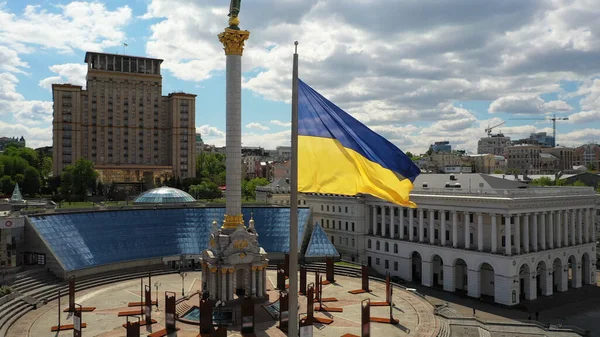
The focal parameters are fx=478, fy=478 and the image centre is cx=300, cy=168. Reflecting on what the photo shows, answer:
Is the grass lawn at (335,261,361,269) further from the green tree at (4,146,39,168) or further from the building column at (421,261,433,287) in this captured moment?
the green tree at (4,146,39,168)

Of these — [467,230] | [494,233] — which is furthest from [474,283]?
[494,233]

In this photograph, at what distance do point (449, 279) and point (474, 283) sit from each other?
3.77 m

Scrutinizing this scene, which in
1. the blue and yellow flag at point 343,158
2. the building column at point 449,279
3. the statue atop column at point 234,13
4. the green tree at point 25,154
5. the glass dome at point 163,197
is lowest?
the building column at point 449,279

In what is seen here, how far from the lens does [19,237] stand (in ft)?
193

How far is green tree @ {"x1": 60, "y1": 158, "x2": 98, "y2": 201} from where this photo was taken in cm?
11362

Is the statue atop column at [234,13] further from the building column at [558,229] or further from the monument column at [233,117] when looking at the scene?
the building column at [558,229]

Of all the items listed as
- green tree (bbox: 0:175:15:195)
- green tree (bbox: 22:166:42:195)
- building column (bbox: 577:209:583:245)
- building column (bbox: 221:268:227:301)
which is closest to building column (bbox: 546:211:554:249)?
building column (bbox: 577:209:583:245)

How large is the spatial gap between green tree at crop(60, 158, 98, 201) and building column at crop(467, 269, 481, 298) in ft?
299

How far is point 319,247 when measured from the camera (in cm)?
7119

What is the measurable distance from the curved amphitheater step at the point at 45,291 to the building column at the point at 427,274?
112 ft

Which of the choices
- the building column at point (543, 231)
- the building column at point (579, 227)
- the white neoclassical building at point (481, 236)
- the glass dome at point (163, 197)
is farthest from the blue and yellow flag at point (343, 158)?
the glass dome at point (163, 197)

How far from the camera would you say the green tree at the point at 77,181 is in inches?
4473

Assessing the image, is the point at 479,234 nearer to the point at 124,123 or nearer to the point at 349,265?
the point at 349,265

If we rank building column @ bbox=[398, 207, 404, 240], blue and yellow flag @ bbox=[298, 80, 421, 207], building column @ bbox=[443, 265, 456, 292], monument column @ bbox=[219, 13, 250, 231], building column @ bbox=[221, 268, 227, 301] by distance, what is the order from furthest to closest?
building column @ bbox=[398, 207, 404, 240], building column @ bbox=[443, 265, 456, 292], monument column @ bbox=[219, 13, 250, 231], building column @ bbox=[221, 268, 227, 301], blue and yellow flag @ bbox=[298, 80, 421, 207]
